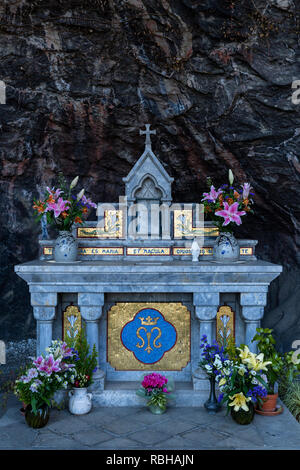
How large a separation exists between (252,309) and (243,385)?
143 cm

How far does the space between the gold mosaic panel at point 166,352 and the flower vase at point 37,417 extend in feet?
5.43

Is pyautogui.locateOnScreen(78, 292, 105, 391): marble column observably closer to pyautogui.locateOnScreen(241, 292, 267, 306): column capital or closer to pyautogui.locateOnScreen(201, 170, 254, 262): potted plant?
pyautogui.locateOnScreen(201, 170, 254, 262): potted plant


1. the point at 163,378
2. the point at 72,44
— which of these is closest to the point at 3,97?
the point at 72,44

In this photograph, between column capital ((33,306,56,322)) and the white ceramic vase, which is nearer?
the white ceramic vase

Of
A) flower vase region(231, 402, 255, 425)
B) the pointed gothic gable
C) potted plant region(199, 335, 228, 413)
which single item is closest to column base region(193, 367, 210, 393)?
potted plant region(199, 335, 228, 413)

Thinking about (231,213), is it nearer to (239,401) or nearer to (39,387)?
(239,401)

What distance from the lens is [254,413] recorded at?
6383mm

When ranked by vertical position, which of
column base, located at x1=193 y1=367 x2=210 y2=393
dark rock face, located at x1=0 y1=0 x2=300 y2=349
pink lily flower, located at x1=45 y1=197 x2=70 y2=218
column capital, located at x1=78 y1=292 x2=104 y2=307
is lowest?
column base, located at x1=193 y1=367 x2=210 y2=393

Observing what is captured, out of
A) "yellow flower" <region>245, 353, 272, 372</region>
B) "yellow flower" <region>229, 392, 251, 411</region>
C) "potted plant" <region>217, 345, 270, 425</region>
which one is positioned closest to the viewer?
"yellow flower" <region>229, 392, 251, 411</region>

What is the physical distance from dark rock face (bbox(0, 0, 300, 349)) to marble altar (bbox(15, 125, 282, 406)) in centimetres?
270

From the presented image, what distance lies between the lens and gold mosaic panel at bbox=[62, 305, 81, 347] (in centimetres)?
735

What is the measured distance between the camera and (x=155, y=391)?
6.57m

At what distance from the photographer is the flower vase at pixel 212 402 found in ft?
21.5

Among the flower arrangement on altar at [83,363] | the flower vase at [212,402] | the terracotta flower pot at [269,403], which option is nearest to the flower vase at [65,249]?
the flower arrangement on altar at [83,363]
